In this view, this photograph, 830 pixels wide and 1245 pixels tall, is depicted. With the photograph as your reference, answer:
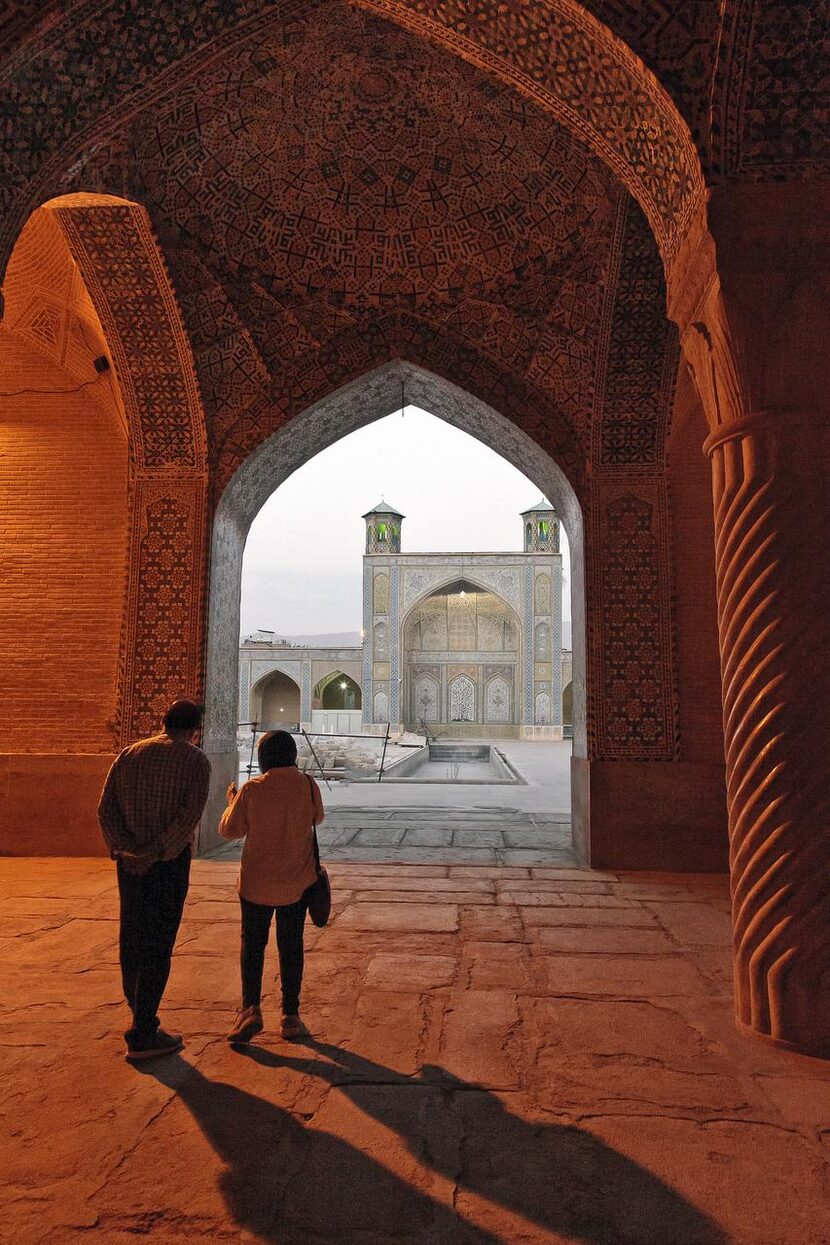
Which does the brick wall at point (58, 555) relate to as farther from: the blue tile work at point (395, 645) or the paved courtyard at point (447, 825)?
the blue tile work at point (395, 645)

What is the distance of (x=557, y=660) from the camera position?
29.1m

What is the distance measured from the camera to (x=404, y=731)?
29.4 meters

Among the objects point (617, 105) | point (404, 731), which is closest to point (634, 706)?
point (617, 105)

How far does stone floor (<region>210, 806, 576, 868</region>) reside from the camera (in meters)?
5.76

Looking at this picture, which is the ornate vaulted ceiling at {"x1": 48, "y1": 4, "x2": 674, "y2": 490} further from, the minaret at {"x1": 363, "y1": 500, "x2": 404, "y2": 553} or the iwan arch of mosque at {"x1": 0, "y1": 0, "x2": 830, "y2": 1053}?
the minaret at {"x1": 363, "y1": 500, "x2": 404, "y2": 553}

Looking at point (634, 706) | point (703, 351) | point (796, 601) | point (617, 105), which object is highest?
point (617, 105)

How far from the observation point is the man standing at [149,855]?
2457mm

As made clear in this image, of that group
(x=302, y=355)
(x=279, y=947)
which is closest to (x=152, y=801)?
(x=279, y=947)

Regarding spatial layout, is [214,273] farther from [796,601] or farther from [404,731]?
[404,731]

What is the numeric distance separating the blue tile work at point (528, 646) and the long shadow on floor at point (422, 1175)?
26.8 metres

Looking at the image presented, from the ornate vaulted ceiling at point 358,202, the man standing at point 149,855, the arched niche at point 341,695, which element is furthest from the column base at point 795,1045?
the arched niche at point 341,695

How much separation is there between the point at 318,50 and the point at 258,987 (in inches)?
207

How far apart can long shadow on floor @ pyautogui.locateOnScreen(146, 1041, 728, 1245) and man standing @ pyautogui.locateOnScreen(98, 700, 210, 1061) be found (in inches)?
10.0

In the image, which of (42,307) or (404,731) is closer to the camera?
(42,307)
